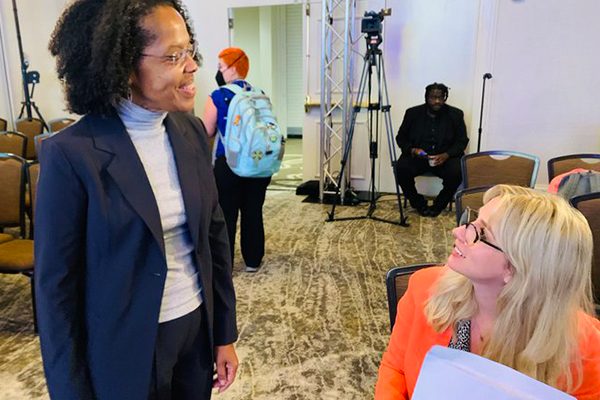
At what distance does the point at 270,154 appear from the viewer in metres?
2.79

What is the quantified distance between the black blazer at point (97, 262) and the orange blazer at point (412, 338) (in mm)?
570

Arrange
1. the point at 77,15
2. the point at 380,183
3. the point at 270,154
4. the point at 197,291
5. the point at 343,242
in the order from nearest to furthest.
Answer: the point at 77,15 < the point at 197,291 < the point at 270,154 < the point at 343,242 < the point at 380,183

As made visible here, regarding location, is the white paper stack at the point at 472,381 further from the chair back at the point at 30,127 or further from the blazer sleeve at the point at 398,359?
the chair back at the point at 30,127

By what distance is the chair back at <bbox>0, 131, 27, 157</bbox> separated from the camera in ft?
15.4

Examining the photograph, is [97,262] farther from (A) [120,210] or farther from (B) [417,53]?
Answer: (B) [417,53]

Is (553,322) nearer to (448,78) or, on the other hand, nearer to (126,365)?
(126,365)

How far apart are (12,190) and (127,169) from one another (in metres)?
2.47

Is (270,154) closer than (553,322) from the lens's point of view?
No

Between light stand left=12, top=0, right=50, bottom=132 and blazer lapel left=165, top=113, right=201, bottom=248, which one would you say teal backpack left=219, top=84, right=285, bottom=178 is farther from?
light stand left=12, top=0, right=50, bottom=132

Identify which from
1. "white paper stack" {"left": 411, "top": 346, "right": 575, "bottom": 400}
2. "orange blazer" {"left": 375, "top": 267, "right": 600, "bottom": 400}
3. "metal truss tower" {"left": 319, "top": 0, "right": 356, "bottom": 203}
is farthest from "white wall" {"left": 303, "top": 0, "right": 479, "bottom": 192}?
"white paper stack" {"left": 411, "top": 346, "right": 575, "bottom": 400}

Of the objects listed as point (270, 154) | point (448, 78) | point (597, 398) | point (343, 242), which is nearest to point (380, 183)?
point (448, 78)

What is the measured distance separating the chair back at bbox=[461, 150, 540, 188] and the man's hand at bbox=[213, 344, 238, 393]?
2520mm

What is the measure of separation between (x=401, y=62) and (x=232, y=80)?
10.5 ft

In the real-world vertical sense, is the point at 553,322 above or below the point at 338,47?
below
